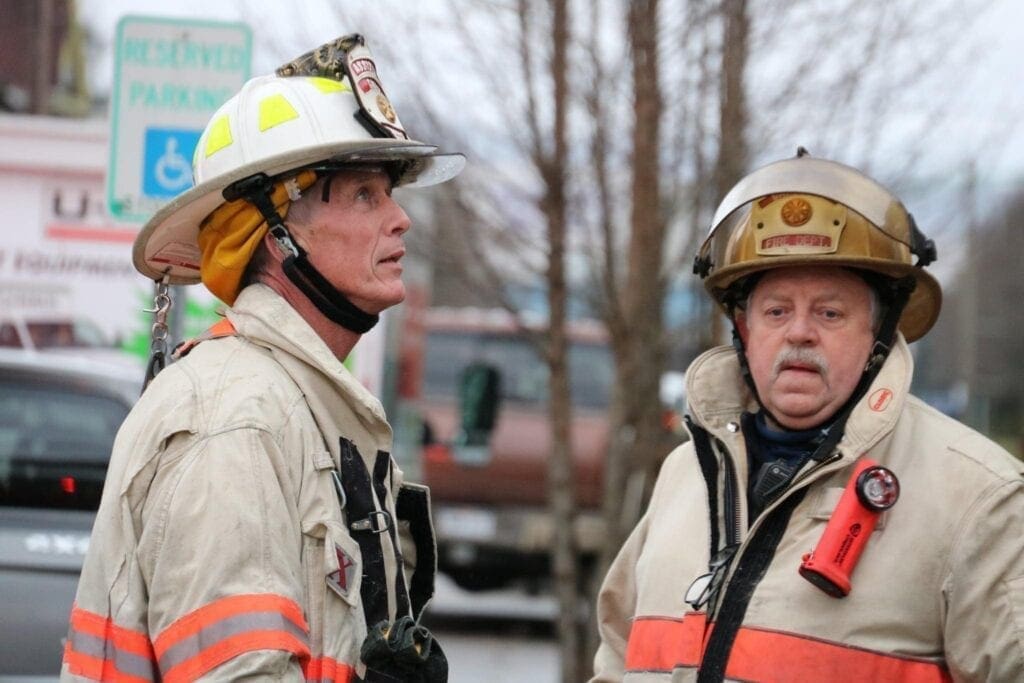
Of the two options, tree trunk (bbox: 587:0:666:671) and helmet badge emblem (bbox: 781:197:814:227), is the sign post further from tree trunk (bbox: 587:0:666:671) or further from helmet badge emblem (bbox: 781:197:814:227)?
helmet badge emblem (bbox: 781:197:814:227)

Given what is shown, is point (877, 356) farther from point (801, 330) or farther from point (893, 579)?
point (893, 579)

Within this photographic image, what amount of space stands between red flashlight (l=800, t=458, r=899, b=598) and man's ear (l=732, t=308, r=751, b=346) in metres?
0.64

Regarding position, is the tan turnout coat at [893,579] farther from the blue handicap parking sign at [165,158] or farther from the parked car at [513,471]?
the parked car at [513,471]

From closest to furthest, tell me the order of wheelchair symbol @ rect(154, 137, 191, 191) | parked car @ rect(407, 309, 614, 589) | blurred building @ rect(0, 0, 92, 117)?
wheelchair symbol @ rect(154, 137, 191, 191), parked car @ rect(407, 309, 614, 589), blurred building @ rect(0, 0, 92, 117)

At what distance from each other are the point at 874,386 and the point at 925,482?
0.85 ft

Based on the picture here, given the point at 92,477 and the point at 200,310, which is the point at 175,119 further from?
the point at 200,310

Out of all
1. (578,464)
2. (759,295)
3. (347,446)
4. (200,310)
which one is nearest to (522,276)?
(200,310)

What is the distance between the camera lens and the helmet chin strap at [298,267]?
3070 mm

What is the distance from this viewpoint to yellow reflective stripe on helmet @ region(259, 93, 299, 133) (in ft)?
10.1

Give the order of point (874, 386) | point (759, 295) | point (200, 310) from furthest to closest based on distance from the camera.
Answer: point (200, 310)
point (759, 295)
point (874, 386)

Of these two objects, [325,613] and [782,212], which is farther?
[782,212]

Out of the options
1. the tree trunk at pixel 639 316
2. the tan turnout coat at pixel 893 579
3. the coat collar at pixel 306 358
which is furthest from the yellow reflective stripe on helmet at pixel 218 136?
the tree trunk at pixel 639 316

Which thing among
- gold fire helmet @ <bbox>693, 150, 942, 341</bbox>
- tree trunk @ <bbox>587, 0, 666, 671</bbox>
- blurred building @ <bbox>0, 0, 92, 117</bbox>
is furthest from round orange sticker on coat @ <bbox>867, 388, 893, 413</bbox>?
blurred building @ <bbox>0, 0, 92, 117</bbox>

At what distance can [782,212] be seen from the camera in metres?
3.50
